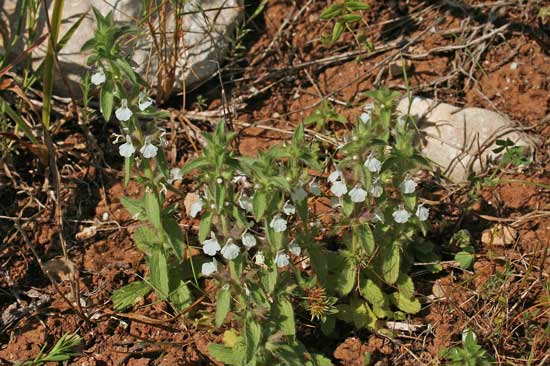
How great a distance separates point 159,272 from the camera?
9.80 feet

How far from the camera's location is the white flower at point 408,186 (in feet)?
9.35

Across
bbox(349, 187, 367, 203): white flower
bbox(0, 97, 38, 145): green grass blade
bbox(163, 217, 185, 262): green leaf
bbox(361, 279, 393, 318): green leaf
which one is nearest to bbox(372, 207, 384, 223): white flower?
bbox(349, 187, 367, 203): white flower

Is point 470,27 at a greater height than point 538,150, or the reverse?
point 470,27

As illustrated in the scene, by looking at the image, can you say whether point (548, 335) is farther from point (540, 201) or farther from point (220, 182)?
point (220, 182)

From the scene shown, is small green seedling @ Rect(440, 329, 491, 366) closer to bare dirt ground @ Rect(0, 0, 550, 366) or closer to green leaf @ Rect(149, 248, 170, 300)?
bare dirt ground @ Rect(0, 0, 550, 366)

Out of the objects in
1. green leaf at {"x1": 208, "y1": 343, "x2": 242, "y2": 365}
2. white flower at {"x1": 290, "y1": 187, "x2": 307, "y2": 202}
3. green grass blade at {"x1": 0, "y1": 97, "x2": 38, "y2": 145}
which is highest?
green grass blade at {"x1": 0, "y1": 97, "x2": 38, "y2": 145}

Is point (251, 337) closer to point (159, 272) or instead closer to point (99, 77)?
point (159, 272)

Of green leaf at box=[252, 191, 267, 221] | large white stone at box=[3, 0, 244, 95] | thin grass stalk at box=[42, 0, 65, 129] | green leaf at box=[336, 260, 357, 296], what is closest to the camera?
green leaf at box=[252, 191, 267, 221]

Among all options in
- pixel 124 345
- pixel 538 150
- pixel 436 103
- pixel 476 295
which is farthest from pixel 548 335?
pixel 124 345

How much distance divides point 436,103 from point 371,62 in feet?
1.59

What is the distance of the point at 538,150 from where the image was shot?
3711 mm

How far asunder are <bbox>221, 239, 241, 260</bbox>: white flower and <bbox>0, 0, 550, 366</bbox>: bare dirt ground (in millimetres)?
661

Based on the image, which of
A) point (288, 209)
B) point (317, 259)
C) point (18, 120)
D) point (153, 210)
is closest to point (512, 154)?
point (317, 259)

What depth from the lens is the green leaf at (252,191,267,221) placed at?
247 centimetres
